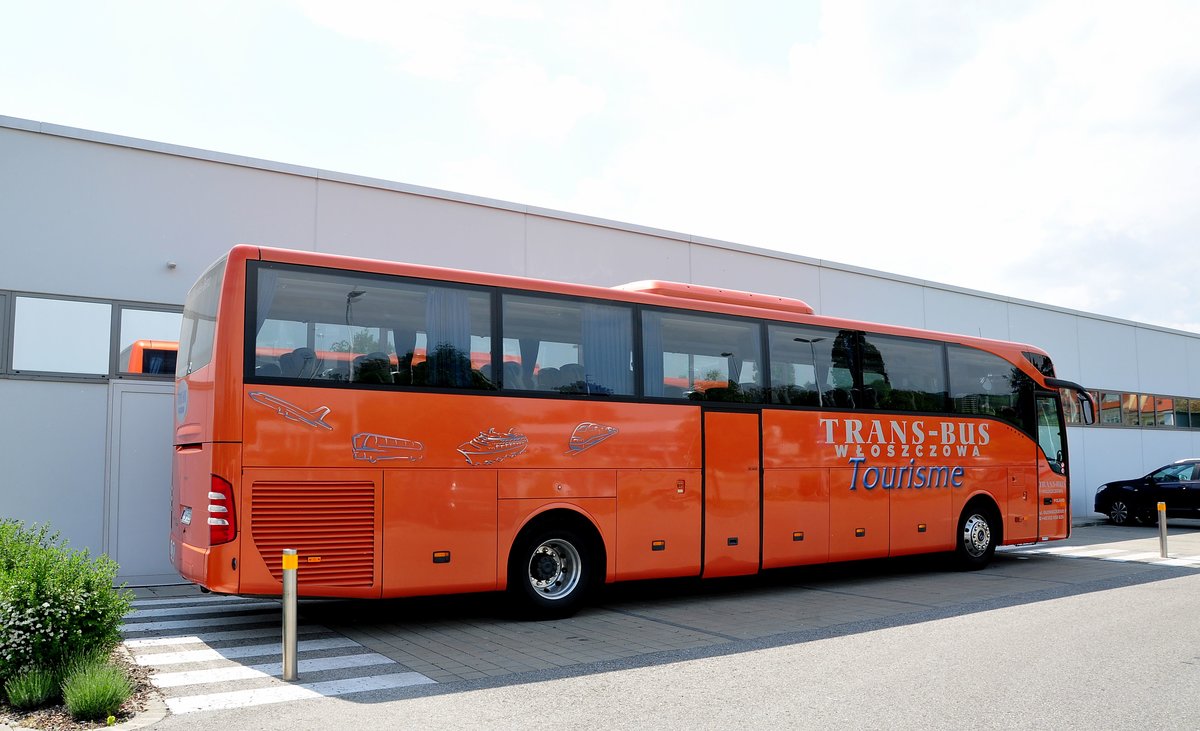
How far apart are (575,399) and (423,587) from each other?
259 centimetres

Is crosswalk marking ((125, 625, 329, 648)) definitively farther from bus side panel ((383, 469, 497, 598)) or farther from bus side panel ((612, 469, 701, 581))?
bus side panel ((612, 469, 701, 581))

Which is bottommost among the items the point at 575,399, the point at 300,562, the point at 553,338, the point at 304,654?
the point at 304,654

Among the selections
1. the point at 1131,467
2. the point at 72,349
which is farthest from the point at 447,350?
the point at 1131,467

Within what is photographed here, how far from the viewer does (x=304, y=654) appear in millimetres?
8016

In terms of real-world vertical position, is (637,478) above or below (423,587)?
above

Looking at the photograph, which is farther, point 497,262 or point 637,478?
point 497,262

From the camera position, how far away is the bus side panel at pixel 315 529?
795 cm

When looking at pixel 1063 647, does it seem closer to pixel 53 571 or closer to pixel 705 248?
pixel 53 571

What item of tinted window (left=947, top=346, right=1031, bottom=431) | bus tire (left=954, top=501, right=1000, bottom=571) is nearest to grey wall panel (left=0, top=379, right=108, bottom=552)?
tinted window (left=947, top=346, right=1031, bottom=431)

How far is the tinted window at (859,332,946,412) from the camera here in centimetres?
1302

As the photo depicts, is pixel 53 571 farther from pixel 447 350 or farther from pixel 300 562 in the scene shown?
pixel 447 350

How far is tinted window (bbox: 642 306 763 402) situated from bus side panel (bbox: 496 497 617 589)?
59.6 inches

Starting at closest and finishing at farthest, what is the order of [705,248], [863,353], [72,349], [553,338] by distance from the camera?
[553,338], [72,349], [863,353], [705,248]

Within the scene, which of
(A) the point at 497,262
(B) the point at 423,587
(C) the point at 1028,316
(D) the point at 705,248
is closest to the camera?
(B) the point at 423,587
